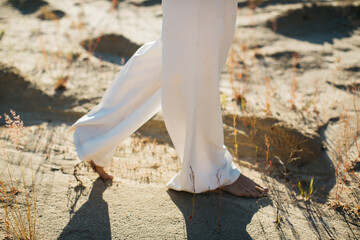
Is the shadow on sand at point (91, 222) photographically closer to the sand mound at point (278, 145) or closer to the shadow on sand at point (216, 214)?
the shadow on sand at point (216, 214)

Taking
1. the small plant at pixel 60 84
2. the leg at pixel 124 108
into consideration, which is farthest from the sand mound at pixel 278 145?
the small plant at pixel 60 84

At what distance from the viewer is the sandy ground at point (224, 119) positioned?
2.10m

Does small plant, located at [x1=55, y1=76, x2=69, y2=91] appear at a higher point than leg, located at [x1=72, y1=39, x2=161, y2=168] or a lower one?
lower

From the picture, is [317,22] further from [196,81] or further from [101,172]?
[101,172]

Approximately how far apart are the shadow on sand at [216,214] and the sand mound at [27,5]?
16.3 feet

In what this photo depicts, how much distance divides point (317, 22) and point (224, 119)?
316cm

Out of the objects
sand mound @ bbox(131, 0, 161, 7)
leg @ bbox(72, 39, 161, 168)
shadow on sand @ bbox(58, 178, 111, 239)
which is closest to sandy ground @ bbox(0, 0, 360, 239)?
shadow on sand @ bbox(58, 178, 111, 239)

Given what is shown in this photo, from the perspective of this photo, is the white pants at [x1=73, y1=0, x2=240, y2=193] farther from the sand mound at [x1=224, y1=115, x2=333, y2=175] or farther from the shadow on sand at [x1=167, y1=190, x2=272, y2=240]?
the sand mound at [x1=224, y1=115, x2=333, y2=175]

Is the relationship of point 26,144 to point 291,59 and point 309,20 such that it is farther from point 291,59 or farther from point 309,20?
point 309,20

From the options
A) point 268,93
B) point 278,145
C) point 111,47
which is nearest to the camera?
point 278,145

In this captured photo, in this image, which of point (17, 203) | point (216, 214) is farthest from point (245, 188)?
point (17, 203)

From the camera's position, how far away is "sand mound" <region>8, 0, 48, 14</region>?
5.79 metres

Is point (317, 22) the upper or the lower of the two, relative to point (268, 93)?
upper

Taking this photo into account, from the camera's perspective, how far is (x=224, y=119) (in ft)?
10.9
